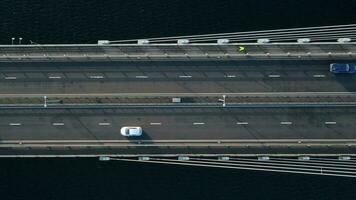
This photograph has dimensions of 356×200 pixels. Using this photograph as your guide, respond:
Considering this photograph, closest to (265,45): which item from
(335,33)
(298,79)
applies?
(298,79)

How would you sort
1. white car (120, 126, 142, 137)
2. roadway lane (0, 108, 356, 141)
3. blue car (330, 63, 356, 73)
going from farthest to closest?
1. roadway lane (0, 108, 356, 141)
2. white car (120, 126, 142, 137)
3. blue car (330, 63, 356, 73)

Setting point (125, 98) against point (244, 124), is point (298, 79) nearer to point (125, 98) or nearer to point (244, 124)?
point (244, 124)

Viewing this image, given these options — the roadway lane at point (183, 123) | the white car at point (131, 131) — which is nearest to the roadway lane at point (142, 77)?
the roadway lane at point (183, 123)

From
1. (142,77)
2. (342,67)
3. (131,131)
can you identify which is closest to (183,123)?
(131,131)

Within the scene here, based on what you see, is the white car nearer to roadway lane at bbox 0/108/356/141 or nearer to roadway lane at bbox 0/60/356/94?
roadway lane at bbox 0/108/356/141

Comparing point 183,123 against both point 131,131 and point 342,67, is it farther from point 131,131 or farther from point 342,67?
point 342,67

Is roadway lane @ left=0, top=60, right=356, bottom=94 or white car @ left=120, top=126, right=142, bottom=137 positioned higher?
roadway lane @ left=0, top=60, right=356, bottom=94

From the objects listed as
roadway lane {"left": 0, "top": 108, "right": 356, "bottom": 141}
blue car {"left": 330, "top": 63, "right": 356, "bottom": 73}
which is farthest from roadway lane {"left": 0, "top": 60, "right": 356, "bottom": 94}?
blue car {"left": 330, "top": 63, "right": 356, "bottom": 73}
